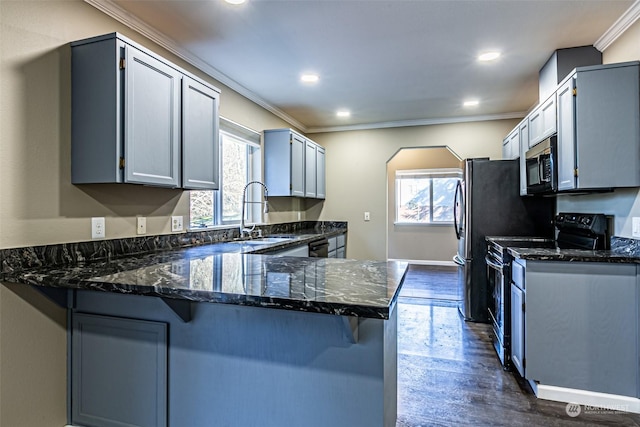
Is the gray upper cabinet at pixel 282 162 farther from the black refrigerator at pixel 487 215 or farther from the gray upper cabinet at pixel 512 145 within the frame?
the gray upper cabinet at pixel 512 145

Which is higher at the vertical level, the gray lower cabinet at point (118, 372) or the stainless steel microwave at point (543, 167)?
the stainless steel microwave at point (543, 167)

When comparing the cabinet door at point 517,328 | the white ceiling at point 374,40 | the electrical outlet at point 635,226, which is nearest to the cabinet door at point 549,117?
the white ceiling at point 374,40

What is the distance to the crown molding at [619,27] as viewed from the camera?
218 centimetres

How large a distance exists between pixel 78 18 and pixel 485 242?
3804mm

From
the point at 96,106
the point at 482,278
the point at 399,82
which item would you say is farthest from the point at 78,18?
the point at 482,278

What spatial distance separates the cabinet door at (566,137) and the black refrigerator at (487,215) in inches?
40.1

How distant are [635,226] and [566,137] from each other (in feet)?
2.33

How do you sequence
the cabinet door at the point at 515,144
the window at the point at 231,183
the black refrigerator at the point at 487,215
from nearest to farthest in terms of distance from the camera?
the window at the point at 231,183 → the black refrigerator at the point at 487,215 → the cabinet door at the point at 515,144

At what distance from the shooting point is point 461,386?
232cm

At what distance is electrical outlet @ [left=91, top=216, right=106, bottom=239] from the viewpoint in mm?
1977

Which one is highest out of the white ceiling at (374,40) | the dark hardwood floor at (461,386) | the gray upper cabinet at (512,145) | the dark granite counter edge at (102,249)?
the white ceiling at (374,40)

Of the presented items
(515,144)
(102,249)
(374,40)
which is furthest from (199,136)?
(515,144)

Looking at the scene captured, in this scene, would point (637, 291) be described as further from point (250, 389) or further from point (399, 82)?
point (399, 82)

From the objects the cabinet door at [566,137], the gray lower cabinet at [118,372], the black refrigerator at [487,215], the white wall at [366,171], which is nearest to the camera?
the gray lower cabinet at [118,372]
